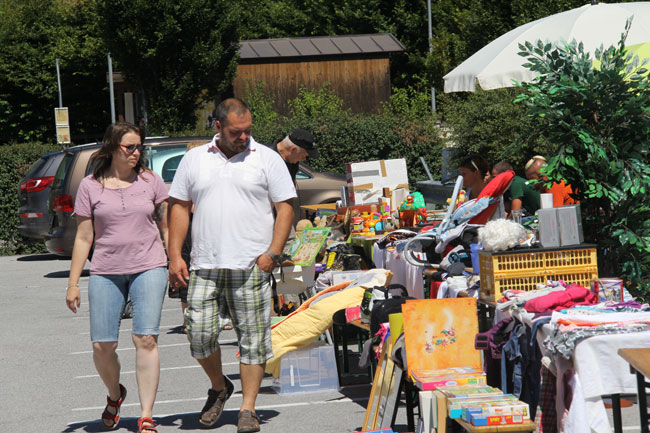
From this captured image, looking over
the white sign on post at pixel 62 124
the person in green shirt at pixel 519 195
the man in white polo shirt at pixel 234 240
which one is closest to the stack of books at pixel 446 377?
the man in white polo shirt at pixel 234 240

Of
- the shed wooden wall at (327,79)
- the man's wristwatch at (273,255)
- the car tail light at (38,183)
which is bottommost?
the man's wristwatch at (273,255)

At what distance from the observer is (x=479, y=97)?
687 inches

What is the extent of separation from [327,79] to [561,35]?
23.0 meters

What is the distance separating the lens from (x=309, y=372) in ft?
23.5

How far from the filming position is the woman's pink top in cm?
593

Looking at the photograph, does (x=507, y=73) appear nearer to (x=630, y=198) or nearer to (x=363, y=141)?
(x=630, y=198)

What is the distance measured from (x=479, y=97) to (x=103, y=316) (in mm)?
12571

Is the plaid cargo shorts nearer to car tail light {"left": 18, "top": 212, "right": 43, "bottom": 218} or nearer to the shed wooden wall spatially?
car tail light {"left": 18, "top": 212, "right": 43, "bottom": 218}

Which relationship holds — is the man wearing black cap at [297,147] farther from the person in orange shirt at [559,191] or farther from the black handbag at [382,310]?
the black handbag at [382,310]

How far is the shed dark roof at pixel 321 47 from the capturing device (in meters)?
31.0

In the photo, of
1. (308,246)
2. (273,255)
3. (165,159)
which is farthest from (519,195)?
(165,159)

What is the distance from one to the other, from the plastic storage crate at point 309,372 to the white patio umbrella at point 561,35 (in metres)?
3.09

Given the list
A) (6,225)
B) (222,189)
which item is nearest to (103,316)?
(222,189)

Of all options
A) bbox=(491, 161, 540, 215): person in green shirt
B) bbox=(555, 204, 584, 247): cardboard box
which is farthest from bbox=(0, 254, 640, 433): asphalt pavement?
bbox=(491, 161, 540, 215): person in green shirt
